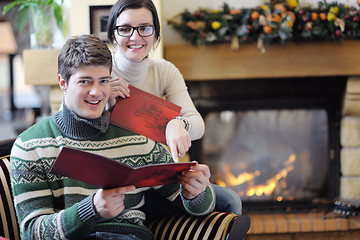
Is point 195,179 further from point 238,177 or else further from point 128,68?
point 238,177

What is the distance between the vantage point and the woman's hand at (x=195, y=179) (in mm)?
1219

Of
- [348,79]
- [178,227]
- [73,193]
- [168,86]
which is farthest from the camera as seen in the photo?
[348,79]

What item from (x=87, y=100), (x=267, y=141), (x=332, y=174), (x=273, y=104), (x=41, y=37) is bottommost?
(x=332, y=174)

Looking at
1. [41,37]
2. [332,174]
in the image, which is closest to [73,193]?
[41,37]

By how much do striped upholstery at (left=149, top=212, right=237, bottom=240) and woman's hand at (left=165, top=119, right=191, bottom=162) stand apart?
0.23 m

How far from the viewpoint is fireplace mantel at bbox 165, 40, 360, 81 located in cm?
239

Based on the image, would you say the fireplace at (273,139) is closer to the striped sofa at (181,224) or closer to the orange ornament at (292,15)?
the orange ornament at (292,15)

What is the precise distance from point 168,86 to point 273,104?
119 centimetres

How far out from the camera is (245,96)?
2.66 metres

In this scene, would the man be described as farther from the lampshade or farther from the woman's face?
the lampshade

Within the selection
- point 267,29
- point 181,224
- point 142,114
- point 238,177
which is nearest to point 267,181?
point 238,177

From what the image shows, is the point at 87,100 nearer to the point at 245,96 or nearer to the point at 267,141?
the point at 245,96

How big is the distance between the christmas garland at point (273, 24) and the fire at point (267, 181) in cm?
80

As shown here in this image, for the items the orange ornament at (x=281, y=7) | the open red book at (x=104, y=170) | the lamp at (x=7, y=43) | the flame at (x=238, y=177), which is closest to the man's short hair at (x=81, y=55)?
the open red book at (x=104, y=170)
